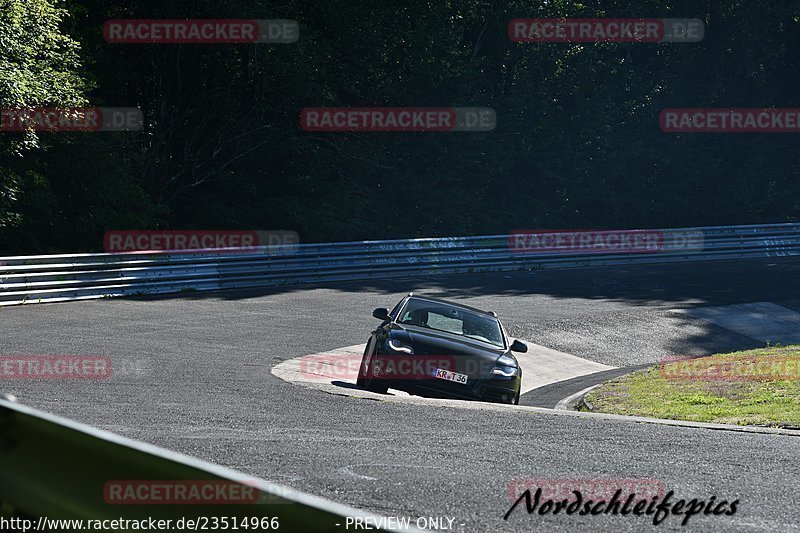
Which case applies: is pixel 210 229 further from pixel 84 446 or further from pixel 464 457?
pixel 84 446

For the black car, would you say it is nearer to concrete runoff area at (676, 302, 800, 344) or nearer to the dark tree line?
concrete runoff area at (676, 302, 800, 344)

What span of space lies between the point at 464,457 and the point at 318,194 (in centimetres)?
2780

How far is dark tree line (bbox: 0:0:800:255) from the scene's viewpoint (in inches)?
1053

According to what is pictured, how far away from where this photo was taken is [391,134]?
3744 cm

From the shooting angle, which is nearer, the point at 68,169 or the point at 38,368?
the point at 38,368

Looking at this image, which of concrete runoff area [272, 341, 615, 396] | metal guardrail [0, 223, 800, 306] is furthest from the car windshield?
metal guardrail [0, 223, 800, 306]

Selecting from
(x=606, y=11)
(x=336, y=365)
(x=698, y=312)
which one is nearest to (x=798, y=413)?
(x=336, y=365)

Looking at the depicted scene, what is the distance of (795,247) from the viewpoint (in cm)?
3653

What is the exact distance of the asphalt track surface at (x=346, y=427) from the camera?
606 centimetres

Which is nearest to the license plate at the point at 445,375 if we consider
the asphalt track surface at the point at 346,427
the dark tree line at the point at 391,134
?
the asphalt track surface at the point at 346,427

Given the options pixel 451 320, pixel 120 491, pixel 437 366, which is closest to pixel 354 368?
pixel 451 320

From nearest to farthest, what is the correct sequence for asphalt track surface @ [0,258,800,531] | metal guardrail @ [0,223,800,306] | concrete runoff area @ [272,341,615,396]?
asphalt track surface @ [0,258,800,531]
concrete runoff area @ [272,341,615,396]
metal guardrail @ [0,223,800,306]

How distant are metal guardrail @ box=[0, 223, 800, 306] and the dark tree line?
4713mm

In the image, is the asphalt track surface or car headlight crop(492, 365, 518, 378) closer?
the asphalt track surface
